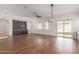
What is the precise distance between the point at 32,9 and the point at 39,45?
0.79 metres

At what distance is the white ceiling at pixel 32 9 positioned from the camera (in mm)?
2260

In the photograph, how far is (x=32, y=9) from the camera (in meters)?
2.37

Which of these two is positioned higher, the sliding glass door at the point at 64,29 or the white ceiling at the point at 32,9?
the white ceiling at the point at 32,9

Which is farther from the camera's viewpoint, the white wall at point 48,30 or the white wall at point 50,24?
the white wall at point 48,30

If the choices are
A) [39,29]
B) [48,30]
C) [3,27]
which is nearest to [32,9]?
[39,29]

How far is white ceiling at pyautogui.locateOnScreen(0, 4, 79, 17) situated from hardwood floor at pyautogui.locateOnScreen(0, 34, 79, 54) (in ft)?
1.64

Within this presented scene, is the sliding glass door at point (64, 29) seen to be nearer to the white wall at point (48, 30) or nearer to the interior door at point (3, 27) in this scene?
the white wall at point (48, 30)

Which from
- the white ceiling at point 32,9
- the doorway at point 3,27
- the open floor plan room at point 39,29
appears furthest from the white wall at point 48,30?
the doorway at point 3,27

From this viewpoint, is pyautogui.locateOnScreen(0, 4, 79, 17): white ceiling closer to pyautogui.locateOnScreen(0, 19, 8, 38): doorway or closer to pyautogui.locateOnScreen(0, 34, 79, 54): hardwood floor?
pyautogui.locateOnScreen(0, 19, 8, 38): doorway

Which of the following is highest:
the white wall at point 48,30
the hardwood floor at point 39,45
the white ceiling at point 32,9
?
the white ceiling at point 32,9

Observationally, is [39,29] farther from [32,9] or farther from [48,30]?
[32,9]

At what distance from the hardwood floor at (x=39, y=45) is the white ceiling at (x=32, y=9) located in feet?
1.64
